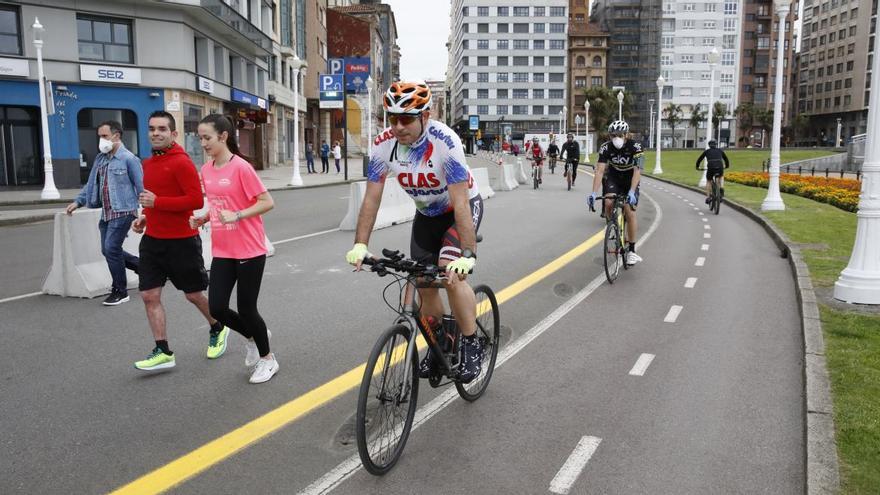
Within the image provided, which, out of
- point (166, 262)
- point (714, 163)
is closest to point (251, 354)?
point (166, 262)

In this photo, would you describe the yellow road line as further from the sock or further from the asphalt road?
the sock

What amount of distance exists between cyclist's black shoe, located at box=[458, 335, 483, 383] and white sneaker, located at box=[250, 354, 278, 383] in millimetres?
1580

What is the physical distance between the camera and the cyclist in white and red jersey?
3.94 m

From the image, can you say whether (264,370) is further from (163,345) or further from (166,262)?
(166,262)

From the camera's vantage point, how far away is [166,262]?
17.9 feet

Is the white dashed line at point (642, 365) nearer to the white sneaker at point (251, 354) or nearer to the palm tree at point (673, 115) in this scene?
the white sneaker at point (251, 354)

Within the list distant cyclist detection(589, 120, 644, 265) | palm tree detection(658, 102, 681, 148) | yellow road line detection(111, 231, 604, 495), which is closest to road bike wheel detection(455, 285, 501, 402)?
yellow road line detection(111, 231, 604, 495)

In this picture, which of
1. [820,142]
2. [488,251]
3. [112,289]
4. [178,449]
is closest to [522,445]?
[178,449]

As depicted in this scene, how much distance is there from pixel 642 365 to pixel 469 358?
1910 millimetres

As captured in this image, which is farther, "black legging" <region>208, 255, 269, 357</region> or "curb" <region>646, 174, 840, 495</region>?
"black legging" <region>208, 255, 269, 357</region>

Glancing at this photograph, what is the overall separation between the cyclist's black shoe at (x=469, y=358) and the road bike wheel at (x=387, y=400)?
1.66 feet

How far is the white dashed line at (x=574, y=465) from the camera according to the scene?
12.1 ft

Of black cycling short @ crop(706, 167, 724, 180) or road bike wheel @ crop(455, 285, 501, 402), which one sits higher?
black cycling short @ crop(706, 167, 724, 180)

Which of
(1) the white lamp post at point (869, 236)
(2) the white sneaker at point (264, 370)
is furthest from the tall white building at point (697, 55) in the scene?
(2) the white sneaker at point (264, 370)
